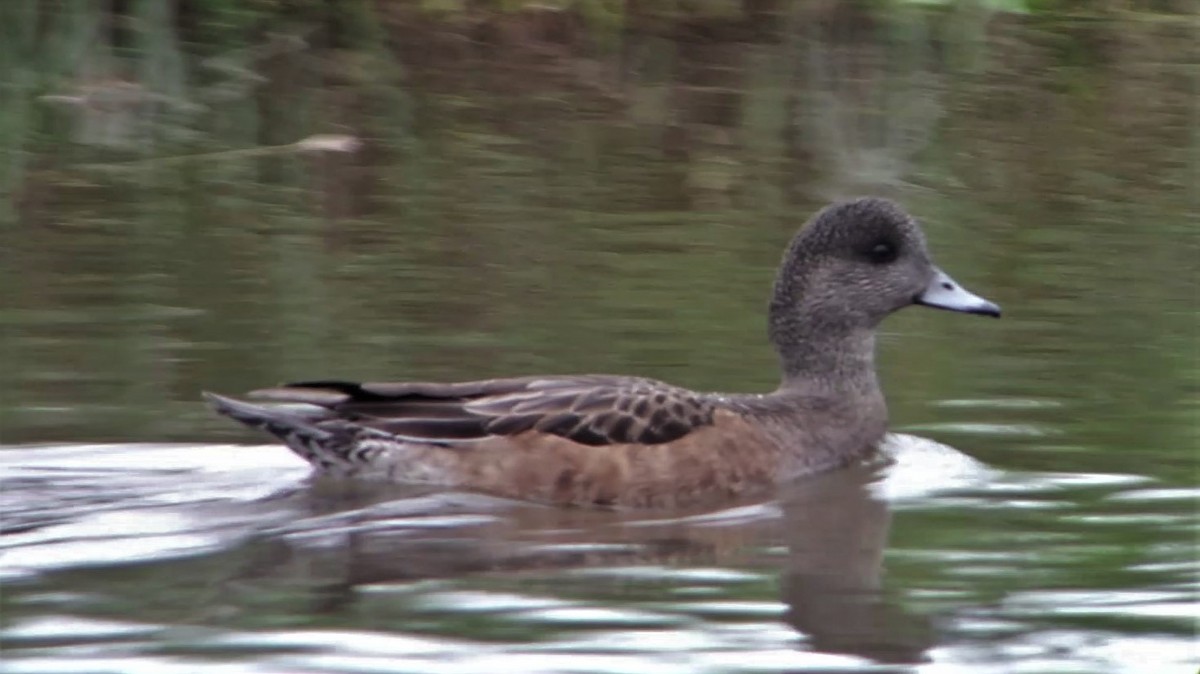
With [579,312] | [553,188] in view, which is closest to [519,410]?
[579,312]

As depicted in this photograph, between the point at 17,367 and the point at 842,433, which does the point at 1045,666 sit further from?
the point at 17,367

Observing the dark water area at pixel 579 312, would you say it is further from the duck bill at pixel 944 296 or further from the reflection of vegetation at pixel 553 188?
→ the duck bill at pixel 944 296

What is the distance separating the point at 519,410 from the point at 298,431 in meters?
0.74

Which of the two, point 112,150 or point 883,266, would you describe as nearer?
point 883,266

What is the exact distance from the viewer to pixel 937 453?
8.63 meters

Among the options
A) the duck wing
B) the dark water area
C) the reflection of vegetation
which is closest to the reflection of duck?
the dark water area

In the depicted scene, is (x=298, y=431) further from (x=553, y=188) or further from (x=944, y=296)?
(x=553, y=188)

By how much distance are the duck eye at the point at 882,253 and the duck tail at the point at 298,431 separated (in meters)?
2.10

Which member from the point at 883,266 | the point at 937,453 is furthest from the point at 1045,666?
the point at 883,266

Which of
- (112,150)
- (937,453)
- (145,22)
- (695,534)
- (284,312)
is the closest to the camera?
(695,534)

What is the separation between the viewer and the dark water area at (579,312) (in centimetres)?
655

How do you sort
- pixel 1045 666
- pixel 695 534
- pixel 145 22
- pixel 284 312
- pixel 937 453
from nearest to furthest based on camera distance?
1. pixel 1045 666
2. pixel 695 534
3. pixel 937 453
4. pixel 284 312
5. pixel 145 22

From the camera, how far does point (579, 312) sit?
33.4 feet

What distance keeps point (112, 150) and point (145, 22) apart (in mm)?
2252
